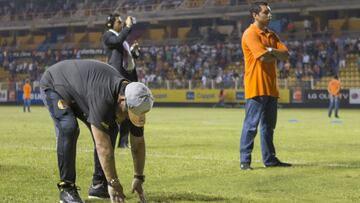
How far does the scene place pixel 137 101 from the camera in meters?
5.86

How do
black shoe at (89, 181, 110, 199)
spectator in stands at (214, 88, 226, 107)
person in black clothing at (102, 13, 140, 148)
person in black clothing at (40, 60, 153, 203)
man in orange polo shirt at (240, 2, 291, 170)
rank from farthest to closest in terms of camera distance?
spectator in stands at (214, 88, 226, 107), person in black clothing at (102, 13, 140, 148), man in orange polo shirt at (240, 2, 291, 170), black shoe at (89, 181, 110, 199), person in black clothing at (40, 60, 153, 203)

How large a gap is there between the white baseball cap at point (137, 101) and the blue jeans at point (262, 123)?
15.3ft

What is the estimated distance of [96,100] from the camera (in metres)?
6.18

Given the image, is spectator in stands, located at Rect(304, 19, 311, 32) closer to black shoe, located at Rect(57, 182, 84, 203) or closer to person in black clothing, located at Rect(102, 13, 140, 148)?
person in black clothing, located at Rect(102, 13, 140, 148)

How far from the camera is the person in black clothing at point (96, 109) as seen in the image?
19.8 ft

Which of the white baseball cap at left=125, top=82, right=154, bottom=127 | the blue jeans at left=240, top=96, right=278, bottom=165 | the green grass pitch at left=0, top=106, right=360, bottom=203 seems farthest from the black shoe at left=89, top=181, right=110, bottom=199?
the blue jeans at left=240, top=96, right=278, bottom=165

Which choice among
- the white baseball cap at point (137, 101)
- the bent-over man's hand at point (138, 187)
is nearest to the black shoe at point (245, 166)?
the bent-over man's hand at point (138, 187)

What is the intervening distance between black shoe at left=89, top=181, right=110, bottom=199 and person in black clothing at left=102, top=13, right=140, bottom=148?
3.06 m

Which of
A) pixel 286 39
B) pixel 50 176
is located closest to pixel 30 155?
pixel 50 176

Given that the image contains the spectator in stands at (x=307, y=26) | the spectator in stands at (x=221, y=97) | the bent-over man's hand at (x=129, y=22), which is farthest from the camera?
the spectator in stands at (x=307, y=26)

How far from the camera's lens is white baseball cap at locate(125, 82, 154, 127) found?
5.86m

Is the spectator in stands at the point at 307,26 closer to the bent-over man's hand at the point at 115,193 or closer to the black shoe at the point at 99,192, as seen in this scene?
the black shoe at the point at 99,192

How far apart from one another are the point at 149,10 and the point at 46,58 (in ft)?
31.5

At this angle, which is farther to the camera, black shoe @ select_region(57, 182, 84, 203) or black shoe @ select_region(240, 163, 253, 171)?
black shoe @ select_region(240, 163, 253, 171)
